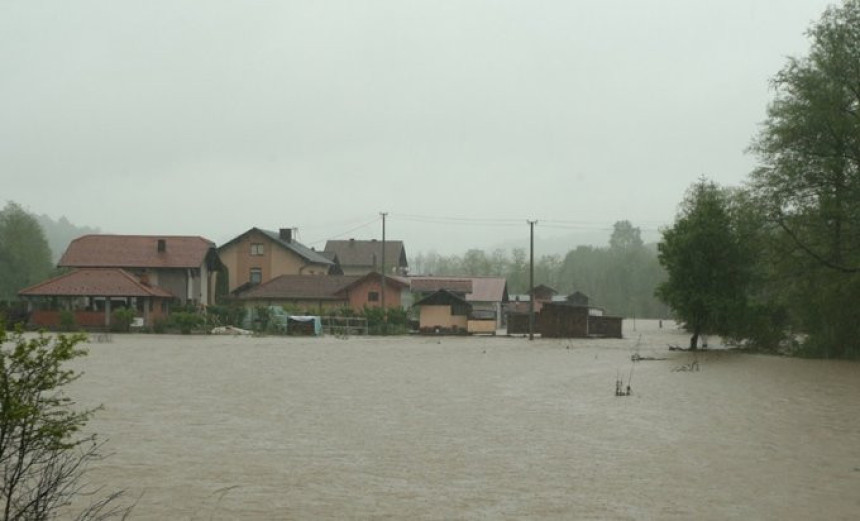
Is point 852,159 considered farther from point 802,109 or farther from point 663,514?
point 663,514

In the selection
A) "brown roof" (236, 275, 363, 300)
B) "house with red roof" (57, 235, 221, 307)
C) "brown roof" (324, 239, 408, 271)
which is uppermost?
"brown roof" (324, 239, 408, 271)

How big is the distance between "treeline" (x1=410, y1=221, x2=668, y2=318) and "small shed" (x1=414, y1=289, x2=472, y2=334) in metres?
65.0

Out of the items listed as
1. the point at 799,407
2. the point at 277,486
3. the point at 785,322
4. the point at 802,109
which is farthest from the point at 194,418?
the point at 785,322

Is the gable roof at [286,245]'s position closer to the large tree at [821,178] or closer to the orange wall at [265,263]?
the orange wall at [265,263]

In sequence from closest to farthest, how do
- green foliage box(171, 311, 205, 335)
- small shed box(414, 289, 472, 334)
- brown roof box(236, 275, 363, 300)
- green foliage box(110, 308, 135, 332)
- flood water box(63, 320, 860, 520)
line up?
flood water box(63, 320, 860, 520)
green foliage box(110, 308, 135, 332)
green foliage box(171, 311, 205, 335)
small shed box(414, 289, 472, 334)
brown roof box(236, 275, 363, 300)

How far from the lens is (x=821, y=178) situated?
1299 inches

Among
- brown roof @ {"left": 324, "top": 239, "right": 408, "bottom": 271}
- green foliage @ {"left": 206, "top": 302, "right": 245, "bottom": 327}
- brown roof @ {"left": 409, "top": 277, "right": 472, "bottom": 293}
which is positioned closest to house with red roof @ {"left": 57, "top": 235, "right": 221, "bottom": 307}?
green foliage @ {"left": 206, "top": 302, "right": 245, "bottom": 327}

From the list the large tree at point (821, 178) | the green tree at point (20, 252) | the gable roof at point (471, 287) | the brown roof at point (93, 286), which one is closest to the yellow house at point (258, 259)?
the gable roof at point (471, 287)

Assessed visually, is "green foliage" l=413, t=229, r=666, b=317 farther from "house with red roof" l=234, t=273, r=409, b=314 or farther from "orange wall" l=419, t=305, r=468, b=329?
"orange wall" l=419, t=305, r=468, b=329

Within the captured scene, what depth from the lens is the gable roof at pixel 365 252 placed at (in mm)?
95875

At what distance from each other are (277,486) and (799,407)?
1349 cm

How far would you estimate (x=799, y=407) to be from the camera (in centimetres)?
2039

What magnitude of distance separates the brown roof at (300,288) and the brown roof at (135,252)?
4.84 metres

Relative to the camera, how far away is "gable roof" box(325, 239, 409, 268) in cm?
9588
